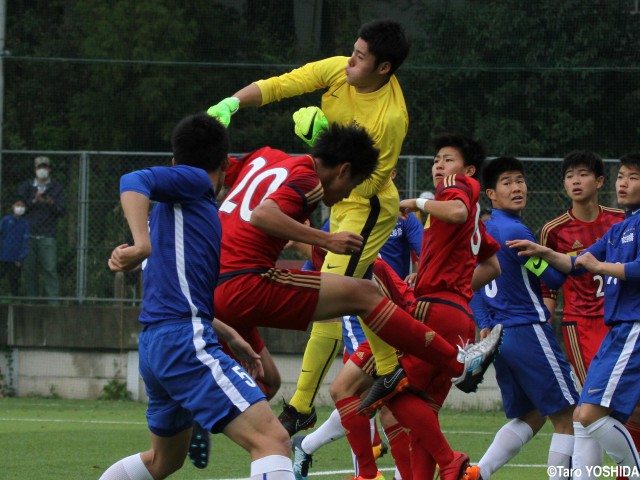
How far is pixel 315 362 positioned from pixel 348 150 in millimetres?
2276

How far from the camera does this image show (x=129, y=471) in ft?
18.9

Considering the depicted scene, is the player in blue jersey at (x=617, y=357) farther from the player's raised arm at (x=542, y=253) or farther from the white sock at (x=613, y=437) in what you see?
the player's raised arm at (x=542, y=253)

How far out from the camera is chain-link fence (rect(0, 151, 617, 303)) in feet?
47.6

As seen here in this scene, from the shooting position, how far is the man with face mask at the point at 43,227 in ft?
48.0

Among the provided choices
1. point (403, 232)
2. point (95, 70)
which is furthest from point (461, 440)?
point (95, 70)

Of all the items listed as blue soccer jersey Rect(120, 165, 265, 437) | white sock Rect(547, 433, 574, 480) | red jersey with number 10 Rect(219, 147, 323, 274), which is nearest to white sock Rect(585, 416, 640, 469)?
white sock Rect(547, 433, 574, 480)

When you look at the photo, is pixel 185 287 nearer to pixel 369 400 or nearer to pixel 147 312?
pixel 147 312

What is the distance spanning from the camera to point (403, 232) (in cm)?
955

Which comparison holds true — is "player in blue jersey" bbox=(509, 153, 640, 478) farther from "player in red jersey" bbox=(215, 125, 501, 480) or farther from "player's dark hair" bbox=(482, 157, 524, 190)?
"player's dark hair" bbox=(482, 157, 524, 190)

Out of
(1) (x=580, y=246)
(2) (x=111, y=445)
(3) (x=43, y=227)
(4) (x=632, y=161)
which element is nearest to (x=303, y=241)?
(4) (x=632, y=161)

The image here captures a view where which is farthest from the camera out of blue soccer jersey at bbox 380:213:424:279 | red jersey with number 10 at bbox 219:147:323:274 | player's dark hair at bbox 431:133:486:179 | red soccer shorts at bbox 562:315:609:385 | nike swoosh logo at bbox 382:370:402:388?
blue soccer jersey at bbox 380:213:424:279

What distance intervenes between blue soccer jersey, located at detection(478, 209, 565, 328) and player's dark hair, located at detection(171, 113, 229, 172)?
2588 mm

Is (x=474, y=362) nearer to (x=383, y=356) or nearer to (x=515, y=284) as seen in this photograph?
(x=383, y=356)

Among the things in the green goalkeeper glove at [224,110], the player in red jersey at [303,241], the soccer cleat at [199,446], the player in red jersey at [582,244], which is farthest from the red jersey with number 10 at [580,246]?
the soccer cleat at [199,446]
